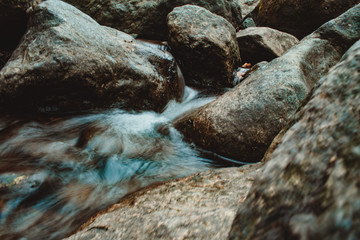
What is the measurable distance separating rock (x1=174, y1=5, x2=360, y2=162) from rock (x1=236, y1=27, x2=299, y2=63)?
3.15 metres

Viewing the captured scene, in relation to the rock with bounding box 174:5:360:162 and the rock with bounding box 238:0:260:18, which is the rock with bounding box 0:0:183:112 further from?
the rock with bounding box 238:0:260:18

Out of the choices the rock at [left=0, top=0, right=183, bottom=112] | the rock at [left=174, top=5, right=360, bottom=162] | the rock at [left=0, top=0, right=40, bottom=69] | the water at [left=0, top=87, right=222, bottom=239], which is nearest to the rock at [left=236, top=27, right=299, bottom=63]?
the rock at [left=174, top=5, right=360, bottom=162]

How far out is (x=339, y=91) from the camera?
90cm

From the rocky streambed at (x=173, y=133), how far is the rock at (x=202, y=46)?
34mm

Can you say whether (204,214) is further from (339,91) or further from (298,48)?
(298,48)

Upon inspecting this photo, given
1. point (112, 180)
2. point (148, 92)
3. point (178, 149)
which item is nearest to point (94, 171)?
point (112, 180)

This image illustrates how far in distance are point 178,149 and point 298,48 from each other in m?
3.04

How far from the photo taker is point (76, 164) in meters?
3.15

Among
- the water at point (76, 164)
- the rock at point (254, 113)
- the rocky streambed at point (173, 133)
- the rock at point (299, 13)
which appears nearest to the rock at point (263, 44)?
the rocky streambed at point (173, 133)

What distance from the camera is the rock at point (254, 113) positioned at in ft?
10.7

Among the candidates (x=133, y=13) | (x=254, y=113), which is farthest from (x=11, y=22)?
(x=254, y=113)

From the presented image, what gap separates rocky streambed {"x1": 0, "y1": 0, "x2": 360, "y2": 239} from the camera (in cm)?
75

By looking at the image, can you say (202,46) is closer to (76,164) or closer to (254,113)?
(254,113)

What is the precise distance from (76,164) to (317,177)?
3.13 meters
